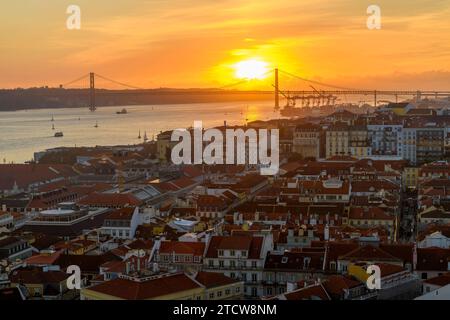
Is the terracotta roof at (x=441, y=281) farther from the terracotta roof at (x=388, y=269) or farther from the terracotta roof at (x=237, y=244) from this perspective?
the terracotta roof at (x=237, y=244)

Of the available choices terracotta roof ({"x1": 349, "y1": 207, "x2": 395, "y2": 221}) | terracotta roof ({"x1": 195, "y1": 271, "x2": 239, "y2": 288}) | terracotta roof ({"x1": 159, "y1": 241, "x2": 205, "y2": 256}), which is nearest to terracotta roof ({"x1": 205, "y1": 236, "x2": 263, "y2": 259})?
terracotta roof ({"x1": 159, "y1": 241, "x2": 205, "y2": 256})

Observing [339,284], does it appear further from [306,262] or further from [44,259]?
[44,259]

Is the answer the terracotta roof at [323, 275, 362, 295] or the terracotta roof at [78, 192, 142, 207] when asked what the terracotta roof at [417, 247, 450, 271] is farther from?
the terracotta roof at [78, 192, 142, 207]

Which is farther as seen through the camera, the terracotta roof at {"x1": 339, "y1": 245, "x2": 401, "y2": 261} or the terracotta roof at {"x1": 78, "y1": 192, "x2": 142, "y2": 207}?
the terracotta roof at {"x1": 78, "y1": 192, "x2": 142, "y2": 207}

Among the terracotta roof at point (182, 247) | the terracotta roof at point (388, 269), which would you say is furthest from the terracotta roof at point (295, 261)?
the terracotta roof at point (388, 269)

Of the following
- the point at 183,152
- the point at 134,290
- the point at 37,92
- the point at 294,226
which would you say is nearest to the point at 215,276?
the point at 134,290

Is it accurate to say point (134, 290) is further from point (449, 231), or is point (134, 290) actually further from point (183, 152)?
point (183, 152)

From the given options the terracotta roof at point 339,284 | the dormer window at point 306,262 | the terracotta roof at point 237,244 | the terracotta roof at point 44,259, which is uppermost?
the terracotta roof at point 237,244

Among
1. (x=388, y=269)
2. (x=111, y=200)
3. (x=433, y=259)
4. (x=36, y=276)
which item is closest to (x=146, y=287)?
(x=36, y=276)
